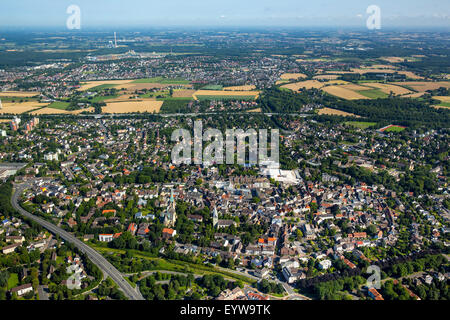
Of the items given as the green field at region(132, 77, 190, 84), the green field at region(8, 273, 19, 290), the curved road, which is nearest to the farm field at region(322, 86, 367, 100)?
the green field at region(132, 77, 190, 84)

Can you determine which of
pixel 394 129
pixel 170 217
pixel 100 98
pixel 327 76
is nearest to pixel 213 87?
pixel 100 98

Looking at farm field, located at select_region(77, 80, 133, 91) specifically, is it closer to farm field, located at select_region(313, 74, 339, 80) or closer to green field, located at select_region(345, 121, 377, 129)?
farm field, located at select_region(313, 74, 339, 80)

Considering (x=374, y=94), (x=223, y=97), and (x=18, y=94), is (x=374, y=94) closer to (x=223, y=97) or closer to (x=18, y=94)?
(x=223, y=97)

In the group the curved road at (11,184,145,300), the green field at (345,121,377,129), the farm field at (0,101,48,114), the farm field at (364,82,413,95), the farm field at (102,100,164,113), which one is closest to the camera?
the curved road at (11,184,145,300)

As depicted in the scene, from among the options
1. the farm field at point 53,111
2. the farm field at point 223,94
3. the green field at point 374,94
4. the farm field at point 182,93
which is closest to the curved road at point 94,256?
the farm field at point 53,111
